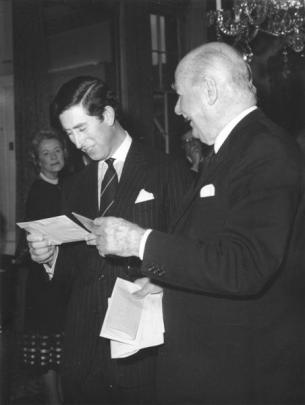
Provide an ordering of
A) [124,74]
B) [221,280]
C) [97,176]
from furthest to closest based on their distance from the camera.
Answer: [124,74]
[97,176]
[221,280]

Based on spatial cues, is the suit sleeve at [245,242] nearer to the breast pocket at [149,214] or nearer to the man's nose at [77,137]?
the breast pocket at [149,214]

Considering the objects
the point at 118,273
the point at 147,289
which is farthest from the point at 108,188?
the point at 147,289

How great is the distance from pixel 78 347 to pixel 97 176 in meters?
0.69

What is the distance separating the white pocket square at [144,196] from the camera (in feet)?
6.89

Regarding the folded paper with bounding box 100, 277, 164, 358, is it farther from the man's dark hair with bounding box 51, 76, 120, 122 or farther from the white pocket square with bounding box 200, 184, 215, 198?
the man's dark hair with bounding box 51, 76, 120, 122

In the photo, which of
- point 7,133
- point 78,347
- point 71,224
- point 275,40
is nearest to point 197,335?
point 71,224

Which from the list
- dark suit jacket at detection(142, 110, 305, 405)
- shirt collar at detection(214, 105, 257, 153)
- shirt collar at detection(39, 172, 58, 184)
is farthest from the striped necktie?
shirt collar at detection(39, 172, 58, 184)

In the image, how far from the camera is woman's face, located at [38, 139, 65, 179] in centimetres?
380

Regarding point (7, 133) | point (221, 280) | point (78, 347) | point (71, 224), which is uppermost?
point (7, 133)

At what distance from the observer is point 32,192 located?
368 cm

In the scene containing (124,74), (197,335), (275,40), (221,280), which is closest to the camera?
(221,280)

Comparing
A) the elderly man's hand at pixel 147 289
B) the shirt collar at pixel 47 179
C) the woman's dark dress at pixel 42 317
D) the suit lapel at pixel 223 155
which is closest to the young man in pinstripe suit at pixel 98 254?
the elderly man's hand at pixel 147 289

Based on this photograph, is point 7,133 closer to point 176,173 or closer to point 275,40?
point 176,173

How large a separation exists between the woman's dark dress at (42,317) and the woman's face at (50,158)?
291 millimetres
